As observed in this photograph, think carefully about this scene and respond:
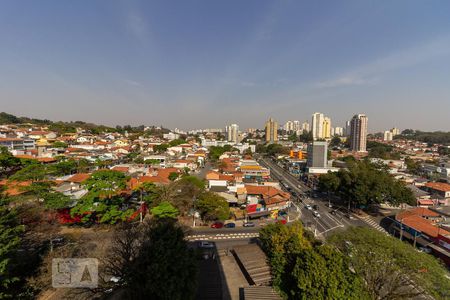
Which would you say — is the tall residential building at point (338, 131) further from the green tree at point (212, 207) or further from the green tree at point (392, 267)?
the green tree at point (392, 267)

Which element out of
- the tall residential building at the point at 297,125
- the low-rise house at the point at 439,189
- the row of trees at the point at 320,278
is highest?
the tall residential building at the point at 297,125

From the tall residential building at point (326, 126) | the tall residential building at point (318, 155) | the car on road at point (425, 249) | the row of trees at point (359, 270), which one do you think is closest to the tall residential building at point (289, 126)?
the tall residential building at point (326, 126)

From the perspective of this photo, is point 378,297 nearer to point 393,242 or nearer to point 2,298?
point 393,242

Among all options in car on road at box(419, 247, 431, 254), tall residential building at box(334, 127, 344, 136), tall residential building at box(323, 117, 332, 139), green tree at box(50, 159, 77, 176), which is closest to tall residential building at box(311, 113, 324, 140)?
tall residential building at box(323, 117, 332, 139)

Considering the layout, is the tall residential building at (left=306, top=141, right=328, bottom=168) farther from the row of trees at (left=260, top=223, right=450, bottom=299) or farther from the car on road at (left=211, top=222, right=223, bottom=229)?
the row of trees at (left=260, top=223, right=450, bottom=299)

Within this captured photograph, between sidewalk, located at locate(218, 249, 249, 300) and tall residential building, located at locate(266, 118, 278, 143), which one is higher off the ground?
tall residential building, located at locate(266, 118, 278, 143)

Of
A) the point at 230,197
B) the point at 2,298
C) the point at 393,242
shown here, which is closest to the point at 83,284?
the point at 2,298

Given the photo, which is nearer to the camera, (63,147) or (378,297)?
(378,297)
